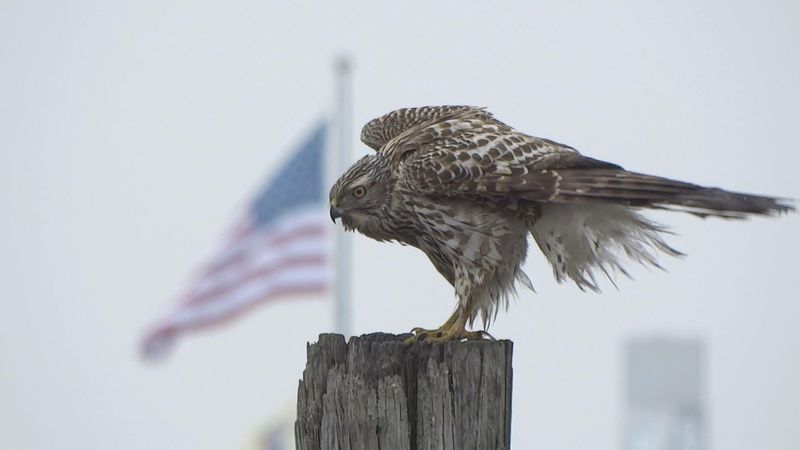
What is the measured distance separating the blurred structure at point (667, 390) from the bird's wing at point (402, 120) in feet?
70.1

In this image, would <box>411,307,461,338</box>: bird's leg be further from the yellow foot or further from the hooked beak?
the hooked beak

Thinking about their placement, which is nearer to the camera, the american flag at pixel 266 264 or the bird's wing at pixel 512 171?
the bird's wing at pixel 512 171

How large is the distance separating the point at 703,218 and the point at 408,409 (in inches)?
62.1

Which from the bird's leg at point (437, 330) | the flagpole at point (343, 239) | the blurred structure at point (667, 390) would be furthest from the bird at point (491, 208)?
the blurred structure at point (667, 390)

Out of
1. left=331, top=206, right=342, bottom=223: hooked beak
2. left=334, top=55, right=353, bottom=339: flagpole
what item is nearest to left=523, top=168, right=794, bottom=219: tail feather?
left=331, top=206, right=342, bottom=223: hooked beak

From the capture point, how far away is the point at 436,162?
670 centimetres

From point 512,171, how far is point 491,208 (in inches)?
9.8

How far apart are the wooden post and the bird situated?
22.5 inches

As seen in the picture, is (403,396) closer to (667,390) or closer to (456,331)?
(456,331)

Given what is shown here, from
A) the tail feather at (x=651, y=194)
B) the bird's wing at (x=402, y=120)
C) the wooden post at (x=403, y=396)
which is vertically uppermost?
the bird's wing at (x=402, y=120)

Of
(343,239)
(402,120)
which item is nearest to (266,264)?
(343,239)

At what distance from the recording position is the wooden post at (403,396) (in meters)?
5.58

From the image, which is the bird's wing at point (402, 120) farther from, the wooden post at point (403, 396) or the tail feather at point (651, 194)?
the wooden post at point (403, 396)

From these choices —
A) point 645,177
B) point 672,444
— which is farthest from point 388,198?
point 672,444
